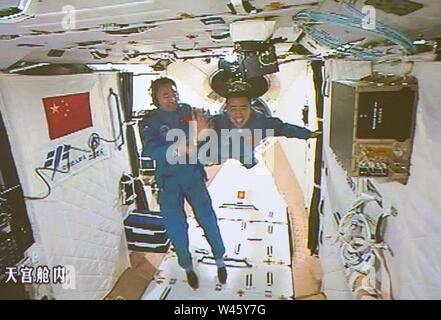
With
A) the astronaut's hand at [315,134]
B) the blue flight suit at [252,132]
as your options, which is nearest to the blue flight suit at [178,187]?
the blue flight suit at [252,132]

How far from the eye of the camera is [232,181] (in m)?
1.20

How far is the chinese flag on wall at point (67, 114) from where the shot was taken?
1.27 m

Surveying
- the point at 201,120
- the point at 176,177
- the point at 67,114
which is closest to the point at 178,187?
the point at 176,177

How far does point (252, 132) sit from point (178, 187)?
1.04ft

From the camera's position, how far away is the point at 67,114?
4.31 ft

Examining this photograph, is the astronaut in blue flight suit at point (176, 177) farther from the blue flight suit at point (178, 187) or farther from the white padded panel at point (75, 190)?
the white padded panel at point (75, 190)

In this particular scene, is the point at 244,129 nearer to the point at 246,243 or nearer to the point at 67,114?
the point at 246,243

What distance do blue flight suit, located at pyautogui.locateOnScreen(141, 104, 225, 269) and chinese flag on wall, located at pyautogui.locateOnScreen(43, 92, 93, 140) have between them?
0.86 feet

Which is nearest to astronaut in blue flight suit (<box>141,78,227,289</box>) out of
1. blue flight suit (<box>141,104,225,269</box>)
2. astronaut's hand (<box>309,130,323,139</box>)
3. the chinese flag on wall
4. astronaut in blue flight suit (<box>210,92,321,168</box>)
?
blue flight suit (<box>141,104,225,269</box>)

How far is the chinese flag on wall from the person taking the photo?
1270mm

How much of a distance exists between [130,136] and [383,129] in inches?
31.8

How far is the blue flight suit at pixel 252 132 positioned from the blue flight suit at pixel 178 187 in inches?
4.0
